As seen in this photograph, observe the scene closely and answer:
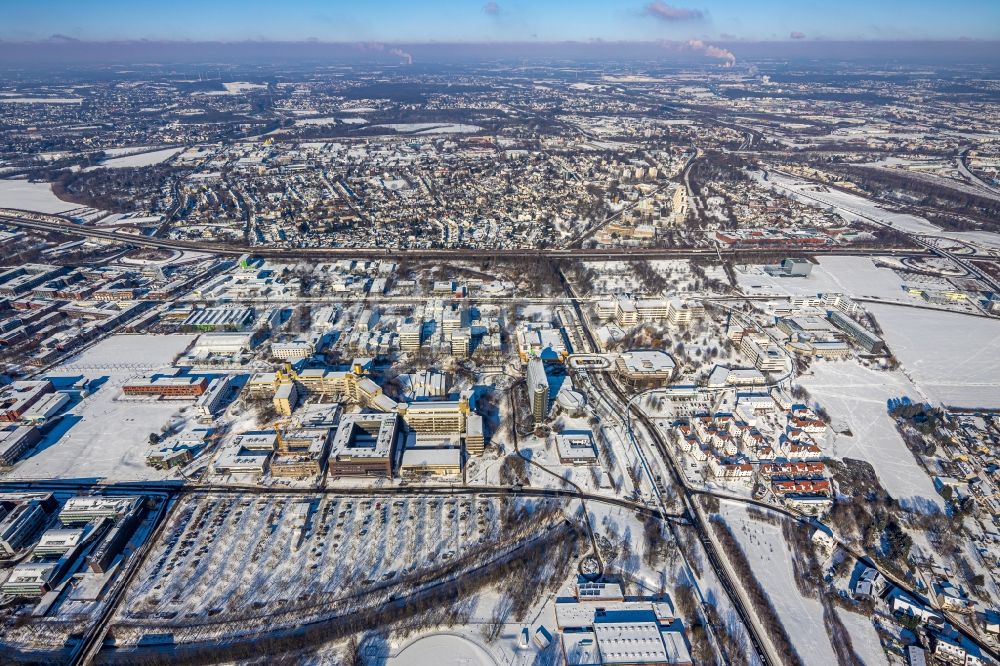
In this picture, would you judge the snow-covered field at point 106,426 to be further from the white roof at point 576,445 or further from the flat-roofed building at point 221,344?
the white roof at point 576,445

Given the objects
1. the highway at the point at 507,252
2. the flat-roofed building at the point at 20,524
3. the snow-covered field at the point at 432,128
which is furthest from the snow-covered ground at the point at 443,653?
the snow-covered field at the point at 432,128

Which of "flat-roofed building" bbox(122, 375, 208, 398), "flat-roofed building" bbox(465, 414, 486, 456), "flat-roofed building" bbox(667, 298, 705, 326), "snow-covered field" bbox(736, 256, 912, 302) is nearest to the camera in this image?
"flat-roofed building" bbox(465, 414, 486, 456)

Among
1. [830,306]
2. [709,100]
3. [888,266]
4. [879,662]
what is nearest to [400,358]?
[879,662]

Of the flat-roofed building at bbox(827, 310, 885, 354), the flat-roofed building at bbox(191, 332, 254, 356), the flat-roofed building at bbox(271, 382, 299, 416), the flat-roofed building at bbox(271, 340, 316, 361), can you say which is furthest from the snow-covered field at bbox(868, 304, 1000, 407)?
the flat-roofed building at bbox(191, 332, 254, 356)

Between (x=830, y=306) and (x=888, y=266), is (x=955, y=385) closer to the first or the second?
(x=830, y=306)

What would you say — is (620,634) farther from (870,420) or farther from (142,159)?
(142,159)

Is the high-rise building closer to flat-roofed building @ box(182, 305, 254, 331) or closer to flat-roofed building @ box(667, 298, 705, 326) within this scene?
flat-roofed building @ box(667, 298, 705, 326)
